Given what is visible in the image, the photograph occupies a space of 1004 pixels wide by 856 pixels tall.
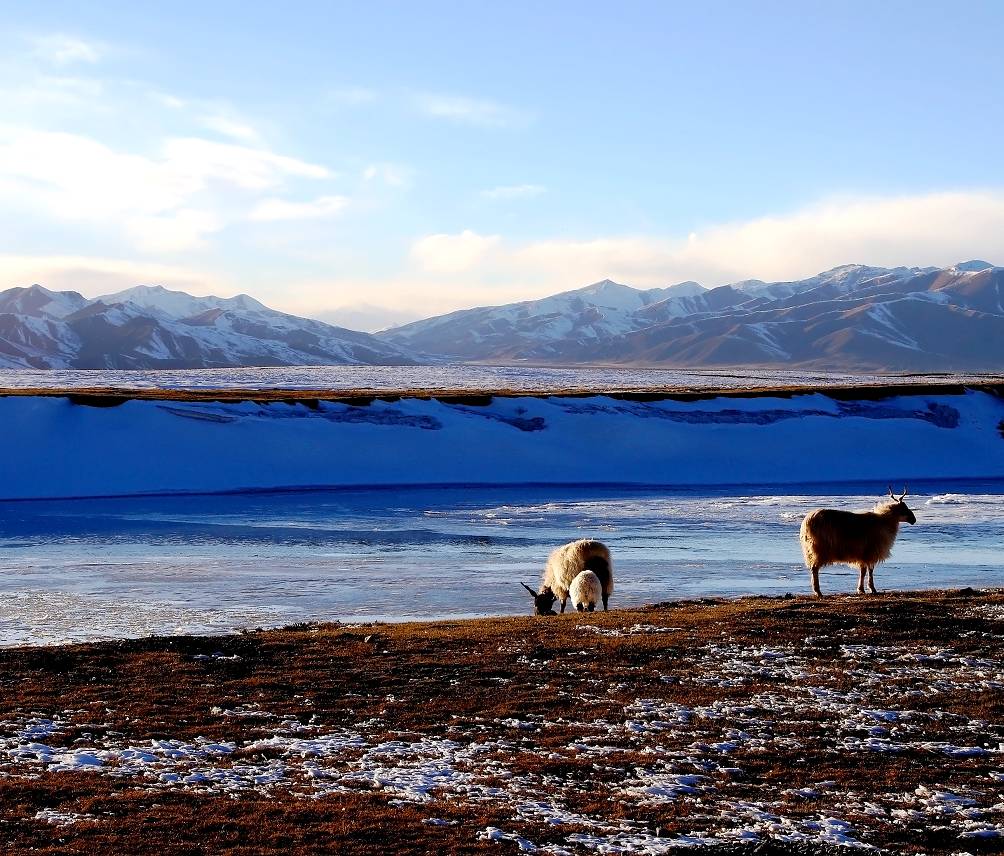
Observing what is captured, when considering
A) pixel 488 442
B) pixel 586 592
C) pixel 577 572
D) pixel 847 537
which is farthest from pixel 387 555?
pixel 488 442

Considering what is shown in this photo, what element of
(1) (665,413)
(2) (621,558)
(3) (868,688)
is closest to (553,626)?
(3) (868,688)

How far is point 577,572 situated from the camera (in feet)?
55.8

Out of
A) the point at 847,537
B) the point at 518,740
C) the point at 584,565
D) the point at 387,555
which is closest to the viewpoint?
the point at 518,740

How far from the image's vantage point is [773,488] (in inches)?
1861

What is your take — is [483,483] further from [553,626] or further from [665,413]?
[553,626]

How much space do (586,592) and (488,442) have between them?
124ft

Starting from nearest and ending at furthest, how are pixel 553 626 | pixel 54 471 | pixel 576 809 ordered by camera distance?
pixel 576 809 < pixel 553 626 < pixel 54 471

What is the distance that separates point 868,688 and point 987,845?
369 centimetres

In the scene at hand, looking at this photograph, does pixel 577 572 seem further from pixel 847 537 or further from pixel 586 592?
pixel 847 537

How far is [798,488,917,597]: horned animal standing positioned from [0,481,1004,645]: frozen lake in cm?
233

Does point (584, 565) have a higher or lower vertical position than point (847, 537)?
lower

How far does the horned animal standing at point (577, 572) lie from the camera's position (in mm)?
16438

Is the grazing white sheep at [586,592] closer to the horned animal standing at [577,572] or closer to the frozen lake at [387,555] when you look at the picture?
the horned animal standing at [577,572]

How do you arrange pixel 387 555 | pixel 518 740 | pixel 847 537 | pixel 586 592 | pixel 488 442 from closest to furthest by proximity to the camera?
pixel 518 740
pixel 586 592
pixel 847 537
pixel 387 555
pixel 488 442
